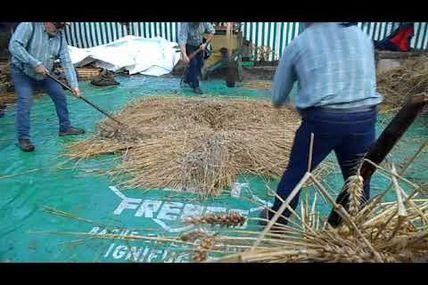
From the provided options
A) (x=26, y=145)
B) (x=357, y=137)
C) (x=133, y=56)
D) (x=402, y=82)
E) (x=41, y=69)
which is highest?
(x=41, y=69)

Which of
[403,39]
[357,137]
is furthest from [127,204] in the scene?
[403,39]

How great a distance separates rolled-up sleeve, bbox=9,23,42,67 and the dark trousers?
3206 millimetres

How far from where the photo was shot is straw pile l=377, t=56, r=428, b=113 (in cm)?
568

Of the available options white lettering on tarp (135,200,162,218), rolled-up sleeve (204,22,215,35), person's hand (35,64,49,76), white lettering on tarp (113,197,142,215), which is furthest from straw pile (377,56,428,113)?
person's hand (35,64,49,76)

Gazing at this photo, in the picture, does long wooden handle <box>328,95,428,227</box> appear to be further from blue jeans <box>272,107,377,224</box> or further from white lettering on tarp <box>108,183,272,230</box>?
white lettering on tarp <box>108,183,272,230</box>

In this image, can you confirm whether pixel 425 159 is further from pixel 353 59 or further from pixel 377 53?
pixel 377 53

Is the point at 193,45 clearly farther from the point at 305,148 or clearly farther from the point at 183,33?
the point at 305,148

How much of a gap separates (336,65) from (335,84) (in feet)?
0.36

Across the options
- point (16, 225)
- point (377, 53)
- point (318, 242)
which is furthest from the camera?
point (377, 53)

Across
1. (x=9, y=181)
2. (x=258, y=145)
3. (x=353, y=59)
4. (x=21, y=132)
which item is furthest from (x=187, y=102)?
(x=353, y=59)

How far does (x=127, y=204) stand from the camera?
319 cm
